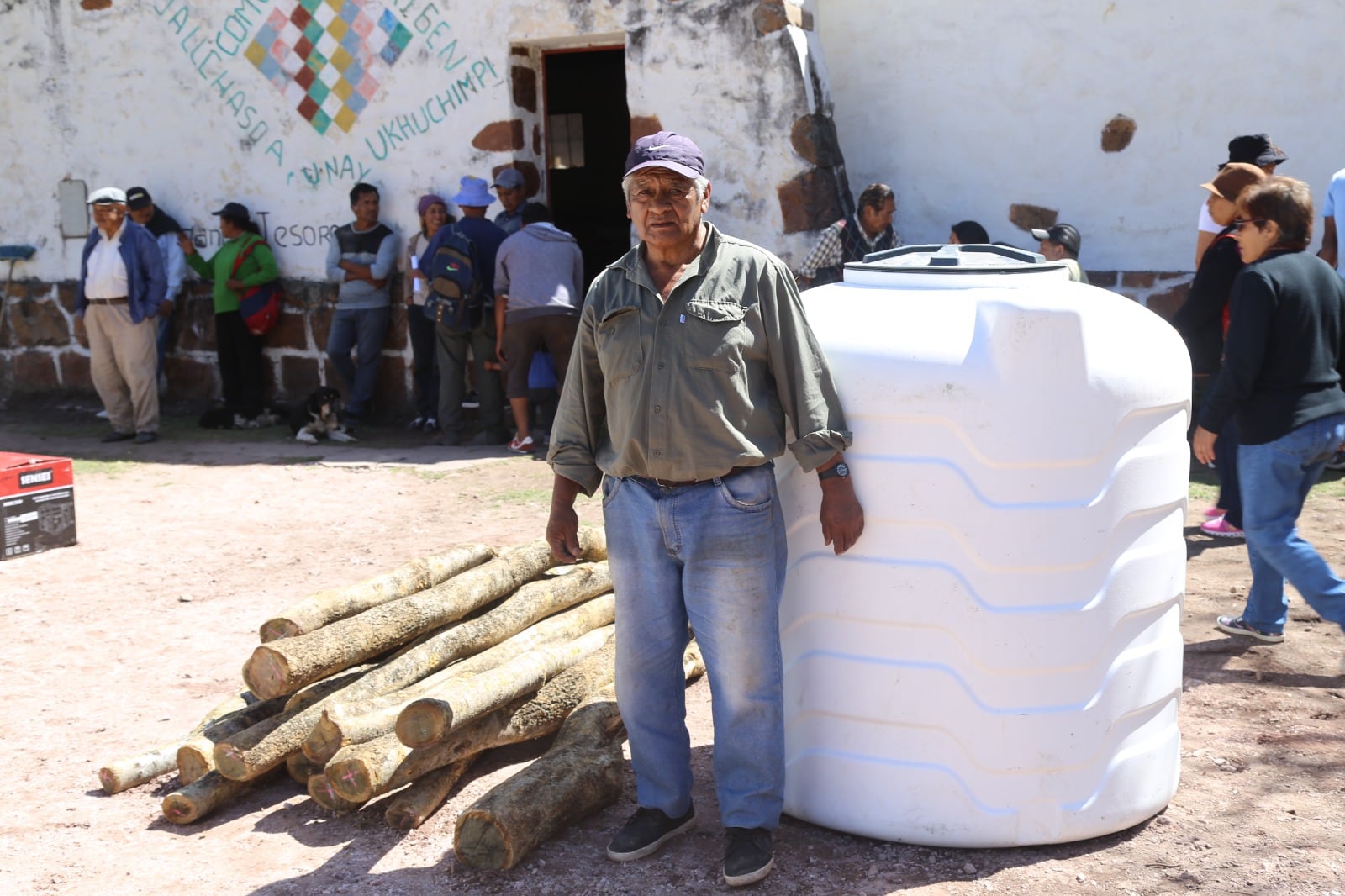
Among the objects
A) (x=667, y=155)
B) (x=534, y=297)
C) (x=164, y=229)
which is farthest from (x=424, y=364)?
(x=667, y=155)

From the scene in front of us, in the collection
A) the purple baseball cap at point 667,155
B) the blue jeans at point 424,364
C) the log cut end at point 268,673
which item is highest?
the purple baseball cap at point 667,155

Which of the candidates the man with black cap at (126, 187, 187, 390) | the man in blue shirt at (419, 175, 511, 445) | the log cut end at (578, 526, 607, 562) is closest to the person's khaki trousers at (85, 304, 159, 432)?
the man with black cap at (126, 187, 187, 390)

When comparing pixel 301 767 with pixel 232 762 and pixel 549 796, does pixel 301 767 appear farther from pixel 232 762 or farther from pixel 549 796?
pixel 549 796

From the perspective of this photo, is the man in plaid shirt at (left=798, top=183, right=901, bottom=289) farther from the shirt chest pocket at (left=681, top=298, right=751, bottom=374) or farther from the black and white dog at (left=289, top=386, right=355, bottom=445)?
the shirt chest pocket at (left=681, top=298, right=751, bottom=374)

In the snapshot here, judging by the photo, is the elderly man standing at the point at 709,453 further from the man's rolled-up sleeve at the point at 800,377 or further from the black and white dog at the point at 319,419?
the black and white dog at the point at 319,419

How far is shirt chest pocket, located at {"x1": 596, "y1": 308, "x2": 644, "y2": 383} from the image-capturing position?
331cm

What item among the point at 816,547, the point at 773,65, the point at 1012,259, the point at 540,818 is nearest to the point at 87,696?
the point at 540,818

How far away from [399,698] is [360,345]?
6.76m

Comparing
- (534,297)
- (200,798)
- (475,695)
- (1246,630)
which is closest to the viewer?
(475,695)

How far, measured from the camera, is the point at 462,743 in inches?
152

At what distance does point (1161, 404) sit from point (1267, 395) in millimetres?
1396

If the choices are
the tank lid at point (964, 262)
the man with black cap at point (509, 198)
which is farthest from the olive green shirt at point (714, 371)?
the man with black cap at point (509, 198)

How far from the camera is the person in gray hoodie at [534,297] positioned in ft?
29.2

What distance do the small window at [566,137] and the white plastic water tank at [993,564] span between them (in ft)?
39.3
